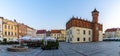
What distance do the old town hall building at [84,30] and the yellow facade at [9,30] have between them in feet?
80.1

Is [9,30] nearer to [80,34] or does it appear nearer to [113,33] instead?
[80,34]

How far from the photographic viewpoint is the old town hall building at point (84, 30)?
8743 centimetres

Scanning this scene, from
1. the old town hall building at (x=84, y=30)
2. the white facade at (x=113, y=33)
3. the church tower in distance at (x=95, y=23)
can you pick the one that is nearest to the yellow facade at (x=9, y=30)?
the old town hall building at (x=84, y=30)

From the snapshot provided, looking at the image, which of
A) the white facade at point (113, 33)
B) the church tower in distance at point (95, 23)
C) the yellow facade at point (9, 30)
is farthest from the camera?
the white facade at point (113, 33)

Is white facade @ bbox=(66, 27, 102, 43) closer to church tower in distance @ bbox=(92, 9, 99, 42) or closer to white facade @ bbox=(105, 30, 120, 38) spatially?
church tower in distance @ bbox=(92, 9, 99, 42)

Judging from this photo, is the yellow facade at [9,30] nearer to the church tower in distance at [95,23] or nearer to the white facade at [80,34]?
the white facade at [80,34]

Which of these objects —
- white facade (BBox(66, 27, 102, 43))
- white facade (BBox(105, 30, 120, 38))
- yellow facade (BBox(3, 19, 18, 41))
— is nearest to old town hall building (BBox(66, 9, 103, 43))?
white facade (BBox(66, 27, 102, 43))

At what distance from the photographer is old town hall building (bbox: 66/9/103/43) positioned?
8743 centimetres

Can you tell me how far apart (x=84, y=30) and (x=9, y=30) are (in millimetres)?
31167

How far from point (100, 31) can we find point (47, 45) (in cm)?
7300

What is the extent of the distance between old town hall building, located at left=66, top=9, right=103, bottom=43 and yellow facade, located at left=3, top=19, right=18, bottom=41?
2441 centimetres

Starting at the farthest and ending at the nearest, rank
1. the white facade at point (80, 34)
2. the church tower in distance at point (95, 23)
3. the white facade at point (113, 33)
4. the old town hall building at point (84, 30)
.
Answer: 1. the white facade at point (113, 33)
2. the church tower in distance at point (95, 23)
3. the old town hall building at point (84, 30)
4. the white facade at point (80, 34)

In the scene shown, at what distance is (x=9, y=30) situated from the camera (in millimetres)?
93812

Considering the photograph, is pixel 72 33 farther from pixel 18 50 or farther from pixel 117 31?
pixel 117 31
